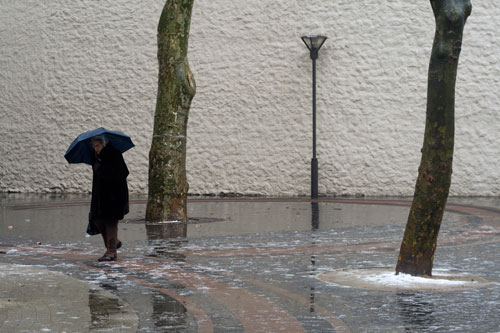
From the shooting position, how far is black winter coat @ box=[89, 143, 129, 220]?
397 inches

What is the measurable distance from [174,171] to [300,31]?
8.78m

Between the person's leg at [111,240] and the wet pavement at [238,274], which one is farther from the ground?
the person's leg at [111,240]

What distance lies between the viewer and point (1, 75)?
86.3ft

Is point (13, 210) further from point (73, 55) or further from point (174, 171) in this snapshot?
point (73, 55)

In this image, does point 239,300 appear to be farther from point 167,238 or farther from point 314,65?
point 314,65

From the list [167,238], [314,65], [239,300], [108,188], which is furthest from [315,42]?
[239,300]

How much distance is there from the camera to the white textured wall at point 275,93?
21906 millimetres

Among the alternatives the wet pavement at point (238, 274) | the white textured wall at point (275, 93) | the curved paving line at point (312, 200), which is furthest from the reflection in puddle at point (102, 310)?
the white textured wall at point (275, 93)

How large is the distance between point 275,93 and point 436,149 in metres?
14.5

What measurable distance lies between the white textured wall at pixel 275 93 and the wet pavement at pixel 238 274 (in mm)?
5408

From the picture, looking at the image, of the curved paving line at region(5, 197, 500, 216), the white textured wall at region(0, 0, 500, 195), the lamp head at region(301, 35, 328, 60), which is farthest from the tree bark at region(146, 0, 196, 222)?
the white textured wall at region(0, 0, 500, 195)

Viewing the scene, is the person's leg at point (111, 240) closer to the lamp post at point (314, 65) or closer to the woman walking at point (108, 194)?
the woman walking at point (108, 194)

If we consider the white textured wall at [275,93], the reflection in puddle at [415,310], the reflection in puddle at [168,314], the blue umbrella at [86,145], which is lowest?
the reflection in puddle at [168,314]

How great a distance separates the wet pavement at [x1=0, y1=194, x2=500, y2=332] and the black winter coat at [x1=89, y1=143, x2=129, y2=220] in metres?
0.56
